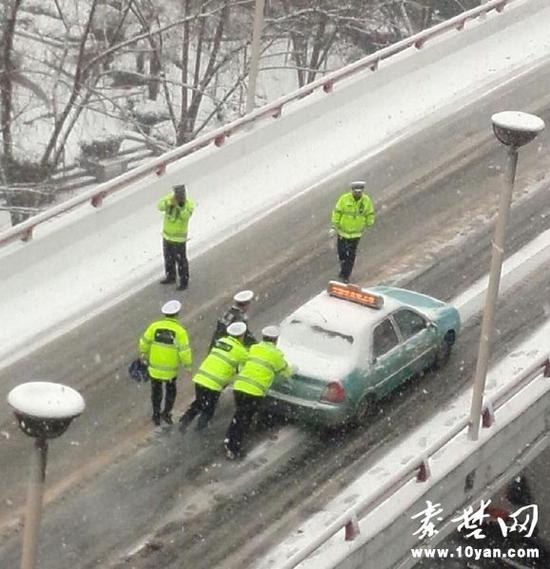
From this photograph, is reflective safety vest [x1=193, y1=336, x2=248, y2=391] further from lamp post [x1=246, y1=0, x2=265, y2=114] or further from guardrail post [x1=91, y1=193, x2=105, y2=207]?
lamp post [x1=246, y1=0, x2=265, y2=114]

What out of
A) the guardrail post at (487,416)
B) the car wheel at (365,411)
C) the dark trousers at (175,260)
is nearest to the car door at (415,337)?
the car wheel at (365,411)

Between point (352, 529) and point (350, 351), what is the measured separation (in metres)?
3.00

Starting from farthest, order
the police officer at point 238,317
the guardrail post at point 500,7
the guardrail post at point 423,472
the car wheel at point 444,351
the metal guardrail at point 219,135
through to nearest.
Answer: the guardrail post at point 500,7 → the metal guardrail at point 219,135 → the car wheel at point 444,351 → the police officer at point 238,317 → the guardrail post at point 423,472

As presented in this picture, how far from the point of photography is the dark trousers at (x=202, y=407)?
58.9 ft

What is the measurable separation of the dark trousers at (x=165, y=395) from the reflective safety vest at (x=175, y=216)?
3232mm

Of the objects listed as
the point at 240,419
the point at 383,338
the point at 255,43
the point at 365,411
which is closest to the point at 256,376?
the point at 240,419

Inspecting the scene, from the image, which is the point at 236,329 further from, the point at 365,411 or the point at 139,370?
the point at 365,411

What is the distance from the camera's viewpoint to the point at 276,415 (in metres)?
18.6

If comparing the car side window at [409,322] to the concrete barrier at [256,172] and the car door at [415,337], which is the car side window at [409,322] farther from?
the concrete barrier at [256,172]

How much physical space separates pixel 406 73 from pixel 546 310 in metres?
8.98

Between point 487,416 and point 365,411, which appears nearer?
point 487,416

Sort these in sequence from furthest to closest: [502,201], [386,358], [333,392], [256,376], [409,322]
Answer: [409,322], [386,358], [333,392], [256,376], [502,201]

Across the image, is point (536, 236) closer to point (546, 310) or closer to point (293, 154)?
point (546, 310)

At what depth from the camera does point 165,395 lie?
60.0 feet
